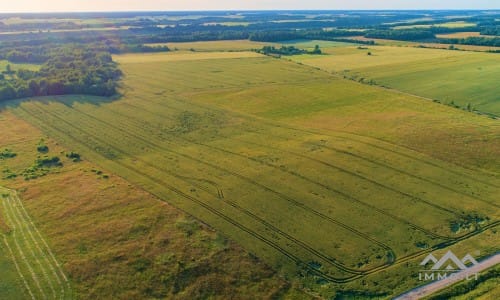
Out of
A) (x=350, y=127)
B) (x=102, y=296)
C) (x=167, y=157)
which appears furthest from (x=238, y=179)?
(x=350, y=127)

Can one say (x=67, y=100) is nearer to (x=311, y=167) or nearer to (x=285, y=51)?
(x=311, y=167)

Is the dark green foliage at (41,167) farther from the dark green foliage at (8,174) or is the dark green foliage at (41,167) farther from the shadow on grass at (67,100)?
the shadow on grass at (67,100)

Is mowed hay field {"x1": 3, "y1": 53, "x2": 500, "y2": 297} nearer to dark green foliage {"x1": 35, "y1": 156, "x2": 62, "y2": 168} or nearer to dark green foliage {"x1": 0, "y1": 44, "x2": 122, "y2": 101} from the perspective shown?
dark green foliage {"x1": 35, "y1": 156, "x2": 62, "y2": 168}

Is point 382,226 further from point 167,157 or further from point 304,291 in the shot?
point 167,157

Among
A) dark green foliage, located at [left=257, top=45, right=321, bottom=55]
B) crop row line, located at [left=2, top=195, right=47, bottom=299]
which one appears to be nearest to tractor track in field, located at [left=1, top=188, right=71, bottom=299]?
crop row line, located at [left=2, top=195, right=47, bottom=299]

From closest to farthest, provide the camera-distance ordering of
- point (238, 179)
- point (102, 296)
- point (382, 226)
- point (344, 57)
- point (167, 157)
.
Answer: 1. point (102, 296)
2. point (382, 226)
3. point (238, 179)
4. point (167, 157)
5. point (344, 57)
